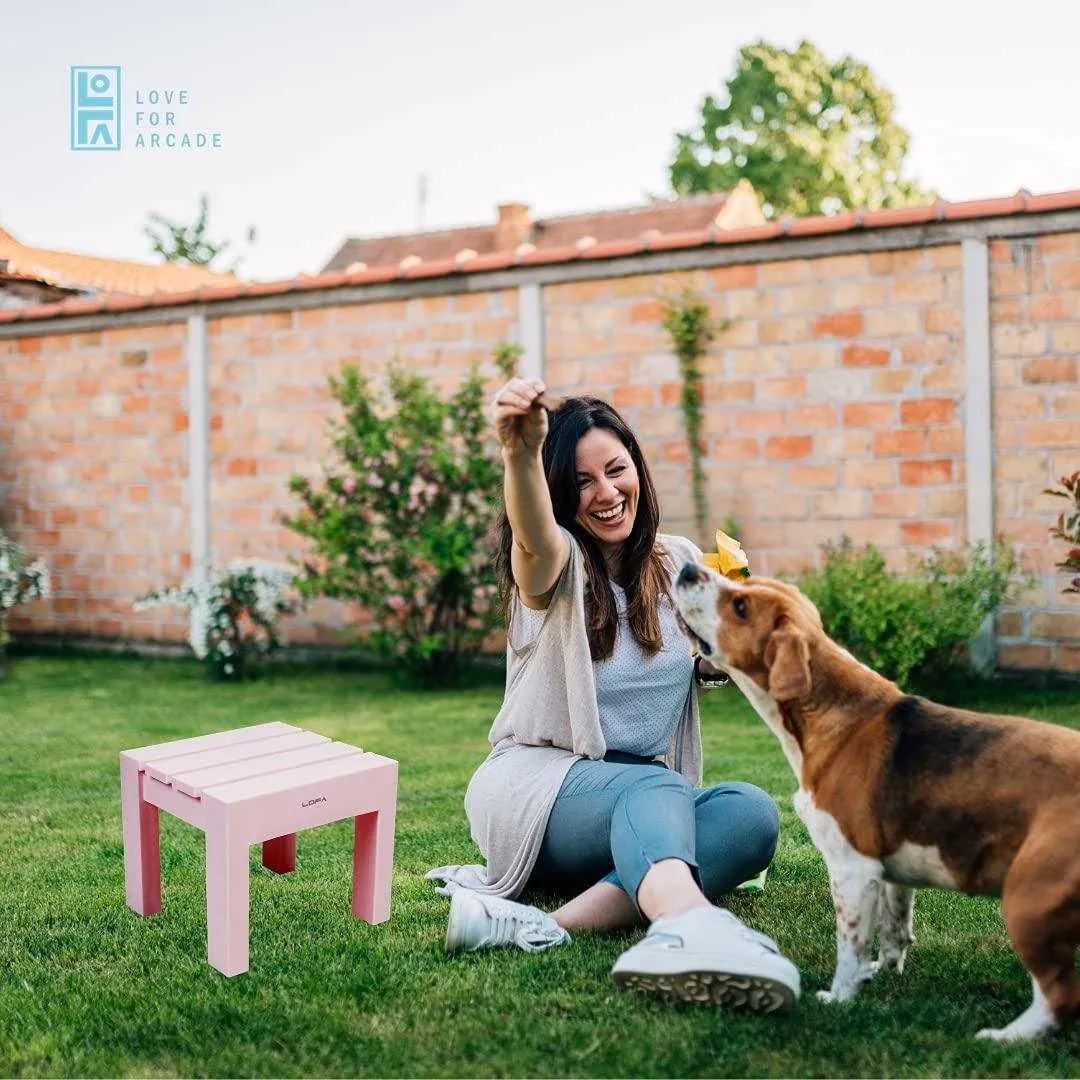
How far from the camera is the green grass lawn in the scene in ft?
7.95

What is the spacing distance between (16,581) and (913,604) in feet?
21.2

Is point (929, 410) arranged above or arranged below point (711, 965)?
above

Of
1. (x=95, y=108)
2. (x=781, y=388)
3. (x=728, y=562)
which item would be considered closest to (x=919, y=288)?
(x=781, y=388)

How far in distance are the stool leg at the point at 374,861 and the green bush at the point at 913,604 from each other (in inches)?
148

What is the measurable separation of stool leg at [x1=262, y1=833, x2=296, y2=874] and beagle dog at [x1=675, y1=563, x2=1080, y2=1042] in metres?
1.70

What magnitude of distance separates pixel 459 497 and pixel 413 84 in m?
3.54

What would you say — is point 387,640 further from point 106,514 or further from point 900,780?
point 900,780

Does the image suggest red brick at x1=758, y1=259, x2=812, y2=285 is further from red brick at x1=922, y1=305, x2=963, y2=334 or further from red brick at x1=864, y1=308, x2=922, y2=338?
red brick at x1=922, y1=305, x2=963, y2=334

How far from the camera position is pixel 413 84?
9359 mm

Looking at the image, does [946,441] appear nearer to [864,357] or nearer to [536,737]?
[864,357]

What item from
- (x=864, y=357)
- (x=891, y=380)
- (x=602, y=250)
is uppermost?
(x=602, y=250)

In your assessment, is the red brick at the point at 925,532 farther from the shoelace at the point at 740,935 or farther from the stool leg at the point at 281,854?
the shoelace at the point at 740,935

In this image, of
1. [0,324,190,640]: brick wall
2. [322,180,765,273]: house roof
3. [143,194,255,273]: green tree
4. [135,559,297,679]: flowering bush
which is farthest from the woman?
[143,194,255,273]: green tree

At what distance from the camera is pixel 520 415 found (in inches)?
109
